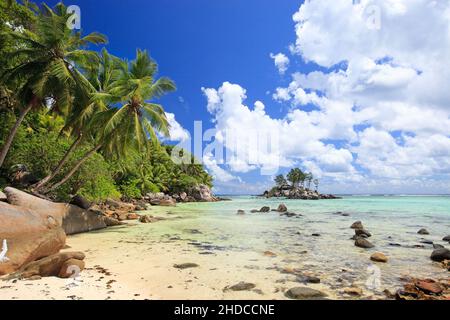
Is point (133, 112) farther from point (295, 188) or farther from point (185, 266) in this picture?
point (295, 188)

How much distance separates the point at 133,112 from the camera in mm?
14281

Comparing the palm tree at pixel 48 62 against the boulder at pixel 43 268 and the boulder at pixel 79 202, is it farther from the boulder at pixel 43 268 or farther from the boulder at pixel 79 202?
the boulder at pixel 43 268

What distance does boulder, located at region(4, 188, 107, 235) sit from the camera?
9.00 m

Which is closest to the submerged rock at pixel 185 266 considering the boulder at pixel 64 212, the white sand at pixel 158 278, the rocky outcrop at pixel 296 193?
the white sand at pixel 158 278

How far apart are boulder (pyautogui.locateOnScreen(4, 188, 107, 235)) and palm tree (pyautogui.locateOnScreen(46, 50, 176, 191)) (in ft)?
6.72

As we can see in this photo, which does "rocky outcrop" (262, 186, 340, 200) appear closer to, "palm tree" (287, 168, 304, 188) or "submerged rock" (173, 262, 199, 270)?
"palm tree" (287, 168, 304, 188)

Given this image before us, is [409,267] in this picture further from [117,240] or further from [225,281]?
[117,240]

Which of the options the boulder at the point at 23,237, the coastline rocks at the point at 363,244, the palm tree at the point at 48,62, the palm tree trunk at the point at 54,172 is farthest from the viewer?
the palm tree trunk at the point at 54,172

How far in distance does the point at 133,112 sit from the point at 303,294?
11.6 meters

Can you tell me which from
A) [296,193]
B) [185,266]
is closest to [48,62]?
[185,266]

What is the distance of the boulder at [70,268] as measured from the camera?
6171 millimetres

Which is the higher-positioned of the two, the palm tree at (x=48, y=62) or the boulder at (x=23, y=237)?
the palm tree at (x=48, y=62)

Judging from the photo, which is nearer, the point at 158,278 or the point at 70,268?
the point at 70,268

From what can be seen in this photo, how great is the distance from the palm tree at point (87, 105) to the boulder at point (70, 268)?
Result: 348 inches
